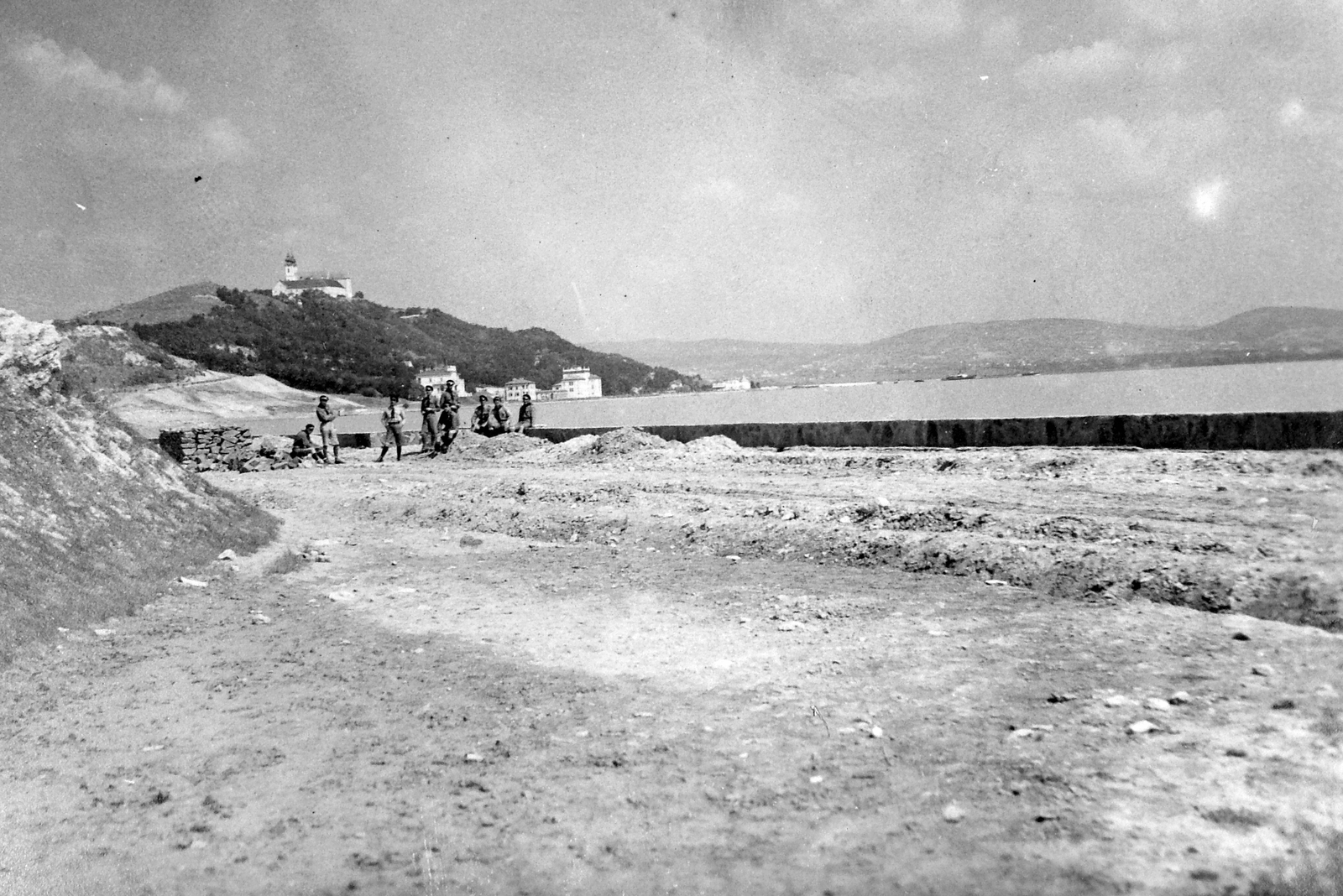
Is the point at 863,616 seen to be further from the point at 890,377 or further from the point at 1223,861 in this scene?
the point at 890,377

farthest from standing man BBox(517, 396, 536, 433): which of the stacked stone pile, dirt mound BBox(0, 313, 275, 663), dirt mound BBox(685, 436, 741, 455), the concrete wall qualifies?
dirt mound BBox(0, 313, 275, 663)

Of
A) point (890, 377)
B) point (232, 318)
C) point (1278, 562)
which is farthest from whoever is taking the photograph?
point (890, 377)

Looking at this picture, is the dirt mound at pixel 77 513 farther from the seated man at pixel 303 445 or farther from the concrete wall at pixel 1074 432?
the seated man at pixel 303 445

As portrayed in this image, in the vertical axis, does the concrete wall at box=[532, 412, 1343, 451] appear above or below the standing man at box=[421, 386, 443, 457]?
below

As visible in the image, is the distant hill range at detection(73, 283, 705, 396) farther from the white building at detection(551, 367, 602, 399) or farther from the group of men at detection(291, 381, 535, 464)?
the group of men at detection(291, 381, 535, 464)

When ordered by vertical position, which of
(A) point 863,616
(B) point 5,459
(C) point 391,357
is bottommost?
(A) point 863,616

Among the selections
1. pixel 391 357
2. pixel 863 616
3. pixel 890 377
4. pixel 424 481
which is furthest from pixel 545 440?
pixel 890 377

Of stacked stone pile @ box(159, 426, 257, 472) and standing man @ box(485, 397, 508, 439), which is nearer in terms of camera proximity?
stacked stone pile @ box(159, 426, 257, 472)

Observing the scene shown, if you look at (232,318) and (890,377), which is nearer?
(232,318)
